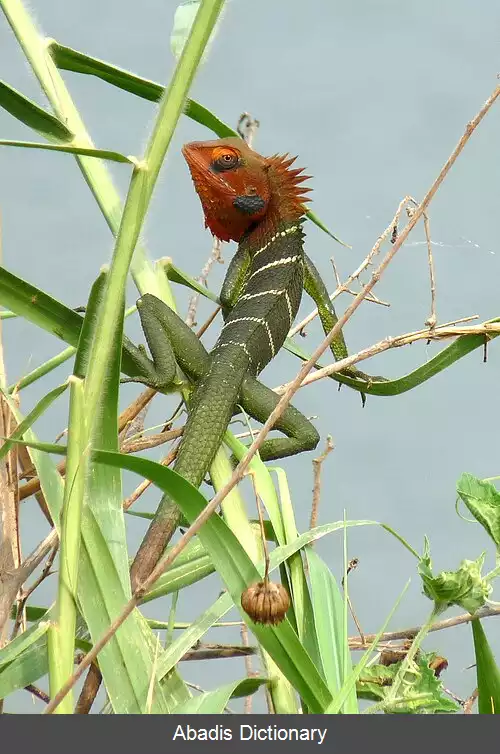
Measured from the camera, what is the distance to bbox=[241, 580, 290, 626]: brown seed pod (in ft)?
2.13

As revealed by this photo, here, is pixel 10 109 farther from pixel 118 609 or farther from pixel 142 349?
pixel 142 349

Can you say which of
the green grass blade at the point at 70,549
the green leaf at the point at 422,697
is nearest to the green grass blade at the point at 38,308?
the green grass blade at the point at 70,549

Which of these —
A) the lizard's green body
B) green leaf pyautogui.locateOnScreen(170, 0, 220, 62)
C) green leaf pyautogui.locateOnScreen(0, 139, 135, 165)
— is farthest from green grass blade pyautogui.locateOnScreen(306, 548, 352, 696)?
green leaf pyautogui.locateOnScreen(170, 0, 220, 62)

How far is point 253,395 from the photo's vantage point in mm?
1541

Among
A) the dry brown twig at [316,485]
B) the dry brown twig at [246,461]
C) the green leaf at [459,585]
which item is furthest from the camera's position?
the dry brown twig at [316,485]

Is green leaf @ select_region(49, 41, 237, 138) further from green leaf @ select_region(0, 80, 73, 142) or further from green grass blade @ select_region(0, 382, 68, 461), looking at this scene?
green grass blade @ select_region(0, 382, 68, 461)

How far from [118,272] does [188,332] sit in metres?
0.82

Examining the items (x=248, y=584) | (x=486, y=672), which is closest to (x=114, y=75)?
(x=248, y=584)

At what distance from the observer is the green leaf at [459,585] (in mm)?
683

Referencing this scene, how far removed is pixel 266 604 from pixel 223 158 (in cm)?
120

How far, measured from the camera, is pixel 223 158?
5.59 ft

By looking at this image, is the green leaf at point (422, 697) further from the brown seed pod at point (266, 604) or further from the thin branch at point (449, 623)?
the brown seed pod at point (266, 604)
